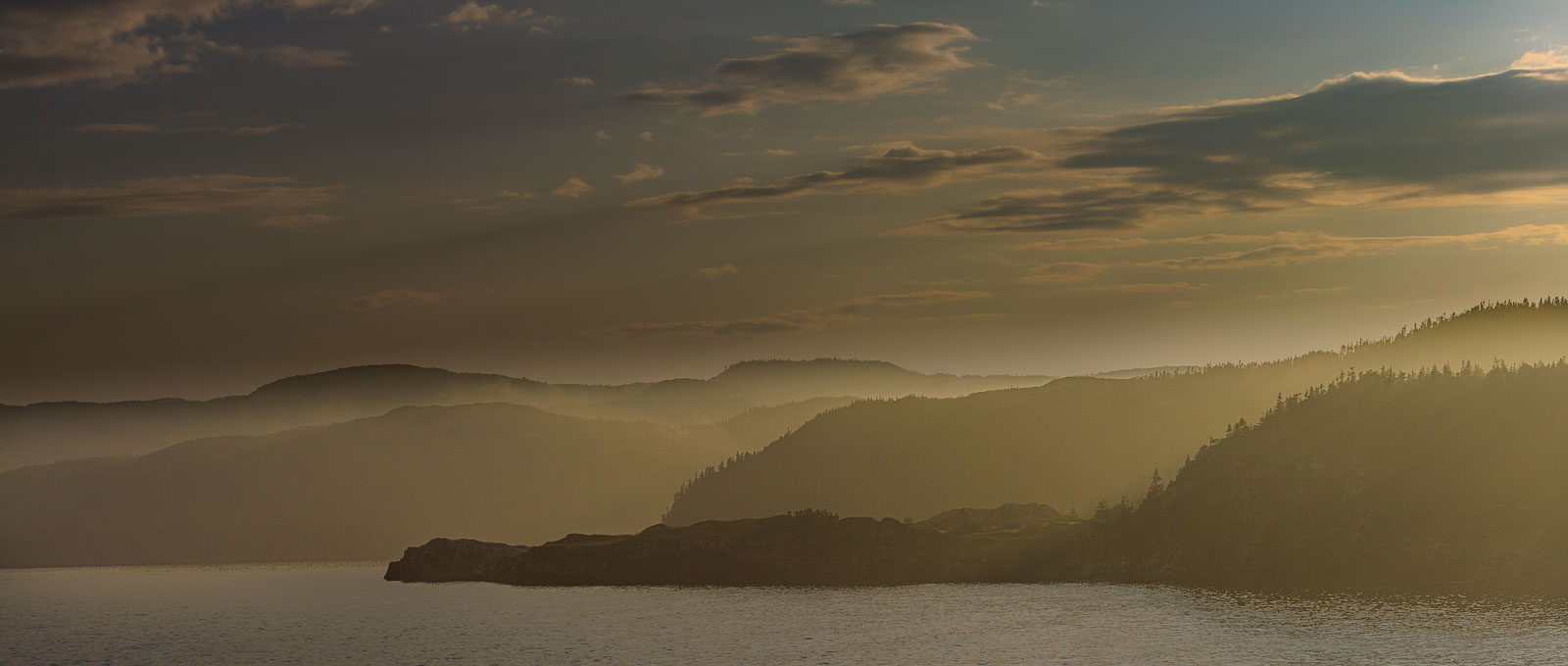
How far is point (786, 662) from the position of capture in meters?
191

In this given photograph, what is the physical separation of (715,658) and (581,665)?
19.3 metres

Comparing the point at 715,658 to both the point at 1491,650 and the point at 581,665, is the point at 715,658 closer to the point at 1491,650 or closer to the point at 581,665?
the point at 581,665

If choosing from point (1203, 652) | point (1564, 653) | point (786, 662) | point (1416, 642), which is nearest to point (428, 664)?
point (786, 662)

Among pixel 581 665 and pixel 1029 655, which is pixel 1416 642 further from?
pixel 581 665

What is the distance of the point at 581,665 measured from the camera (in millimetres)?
191375

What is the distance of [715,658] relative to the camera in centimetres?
19862

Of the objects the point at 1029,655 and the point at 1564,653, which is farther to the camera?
the point at 1029,655

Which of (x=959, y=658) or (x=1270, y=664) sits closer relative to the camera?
(x=1270, y=664)

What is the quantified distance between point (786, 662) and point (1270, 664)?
62.8 metres

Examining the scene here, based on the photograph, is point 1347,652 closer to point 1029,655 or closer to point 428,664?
point 1029,655

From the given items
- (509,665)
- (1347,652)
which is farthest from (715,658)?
(1347,652)

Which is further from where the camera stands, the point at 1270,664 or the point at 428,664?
the point at 428,664

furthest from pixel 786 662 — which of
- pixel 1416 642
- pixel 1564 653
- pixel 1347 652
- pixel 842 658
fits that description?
pixel 1564 653

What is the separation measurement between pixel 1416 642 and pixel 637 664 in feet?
359
